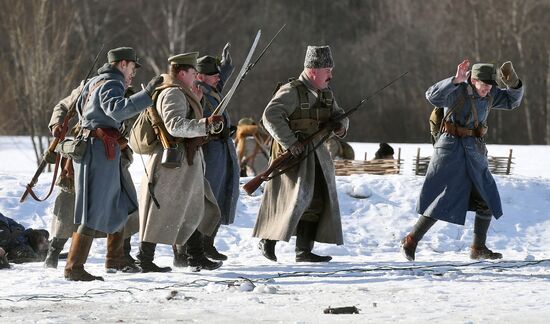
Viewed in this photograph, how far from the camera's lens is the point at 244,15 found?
5053 centimetres

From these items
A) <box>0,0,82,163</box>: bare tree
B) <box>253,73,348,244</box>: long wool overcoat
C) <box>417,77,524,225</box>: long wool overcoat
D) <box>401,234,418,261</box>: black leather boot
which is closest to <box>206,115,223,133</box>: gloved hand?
<box>253,73,348,244</box>: long wool overcoat

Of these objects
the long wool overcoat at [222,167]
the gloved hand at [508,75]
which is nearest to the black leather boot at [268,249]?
the long wool overcoat at [222,167]

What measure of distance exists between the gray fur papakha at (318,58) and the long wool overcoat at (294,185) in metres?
0.12

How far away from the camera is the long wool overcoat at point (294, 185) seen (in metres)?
10.8

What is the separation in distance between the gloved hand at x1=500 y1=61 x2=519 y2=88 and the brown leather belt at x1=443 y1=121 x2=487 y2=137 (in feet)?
1.29

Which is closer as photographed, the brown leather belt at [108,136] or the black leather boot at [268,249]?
the brown leather belt at [108,136]

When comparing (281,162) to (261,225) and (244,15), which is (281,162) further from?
(244,15)

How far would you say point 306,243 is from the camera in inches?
435

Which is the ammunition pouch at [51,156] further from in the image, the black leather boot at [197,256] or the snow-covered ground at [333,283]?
the black leather boot at [197,256]

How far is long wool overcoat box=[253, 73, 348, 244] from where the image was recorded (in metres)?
10.8

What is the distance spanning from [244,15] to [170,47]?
762cm

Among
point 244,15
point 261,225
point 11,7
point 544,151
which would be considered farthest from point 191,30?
point 261,225

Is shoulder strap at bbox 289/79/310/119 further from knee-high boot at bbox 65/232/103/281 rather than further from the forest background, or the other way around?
the forest background

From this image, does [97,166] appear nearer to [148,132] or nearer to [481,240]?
[148,132]
